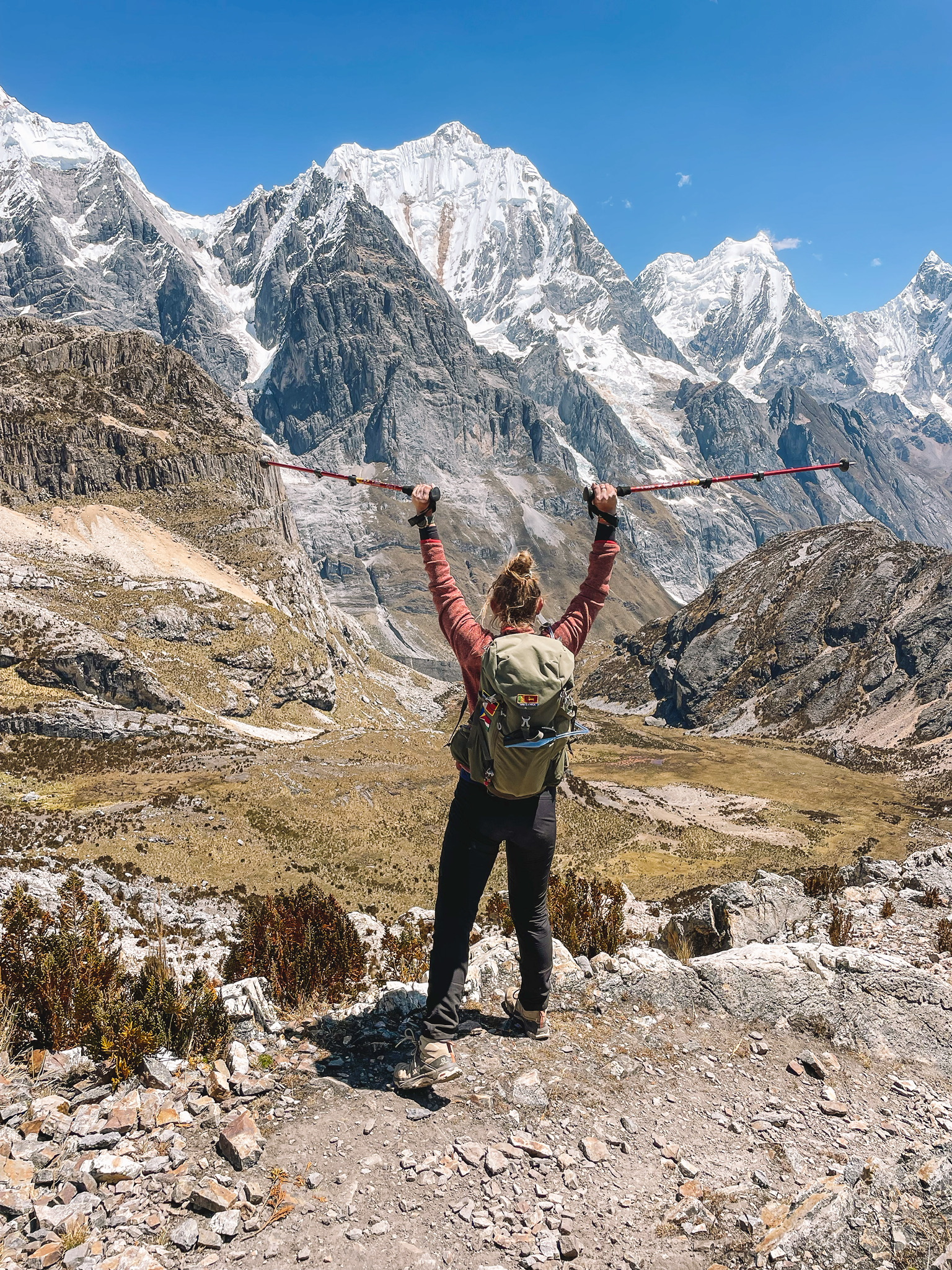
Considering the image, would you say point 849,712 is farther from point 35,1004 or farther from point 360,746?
point 35,1004

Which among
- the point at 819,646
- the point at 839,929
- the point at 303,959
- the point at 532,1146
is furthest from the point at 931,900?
the point at 819,646

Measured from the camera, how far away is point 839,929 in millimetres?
10492

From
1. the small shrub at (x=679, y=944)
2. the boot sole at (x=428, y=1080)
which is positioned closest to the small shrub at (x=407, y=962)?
the boot sole at (x=428, y=1080)

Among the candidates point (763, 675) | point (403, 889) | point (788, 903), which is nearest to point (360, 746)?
point (403, 889)

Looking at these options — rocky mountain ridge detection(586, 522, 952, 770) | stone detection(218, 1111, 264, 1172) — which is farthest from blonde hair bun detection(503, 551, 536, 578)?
rocky mountain ridge detection(586, 522, 952, 770)

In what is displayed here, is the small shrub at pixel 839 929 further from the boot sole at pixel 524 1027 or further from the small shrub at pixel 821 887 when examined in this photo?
the boot sole at pixel 524 1027

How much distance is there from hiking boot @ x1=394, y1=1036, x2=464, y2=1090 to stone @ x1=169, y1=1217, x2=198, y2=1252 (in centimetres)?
182

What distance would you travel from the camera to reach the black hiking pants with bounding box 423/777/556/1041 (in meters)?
5.84

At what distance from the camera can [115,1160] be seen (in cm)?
468

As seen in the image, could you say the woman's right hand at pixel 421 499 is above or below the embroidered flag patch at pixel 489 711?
above

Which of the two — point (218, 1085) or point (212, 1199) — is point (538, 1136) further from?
point (218, 1085)

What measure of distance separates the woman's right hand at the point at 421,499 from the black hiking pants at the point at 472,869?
2.46 m

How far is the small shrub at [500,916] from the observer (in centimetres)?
1006

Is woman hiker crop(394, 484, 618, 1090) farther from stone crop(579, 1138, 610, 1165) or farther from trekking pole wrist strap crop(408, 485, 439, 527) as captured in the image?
stone crop(579, 1138, 610, 1165)
